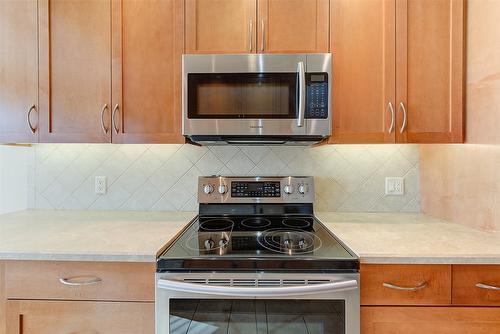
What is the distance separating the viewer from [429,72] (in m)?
1.40

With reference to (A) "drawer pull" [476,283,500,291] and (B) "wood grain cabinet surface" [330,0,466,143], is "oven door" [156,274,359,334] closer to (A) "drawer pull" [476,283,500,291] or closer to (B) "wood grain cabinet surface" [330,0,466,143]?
(A) "drawer pull" [476,283,500,291]

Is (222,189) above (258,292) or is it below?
above

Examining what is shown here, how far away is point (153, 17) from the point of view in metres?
1.43

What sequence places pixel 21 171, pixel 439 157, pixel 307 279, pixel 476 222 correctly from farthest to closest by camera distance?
pixel 21 171 < pixel 439 157 < pixel 476 222 < pixel 307 279

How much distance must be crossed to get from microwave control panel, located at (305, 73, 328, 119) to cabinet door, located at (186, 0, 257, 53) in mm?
331

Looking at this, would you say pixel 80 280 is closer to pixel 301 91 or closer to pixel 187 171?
pixel 187 171

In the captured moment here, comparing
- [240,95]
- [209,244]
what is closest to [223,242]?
[209,244]

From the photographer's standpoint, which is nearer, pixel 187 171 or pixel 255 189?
pixel 255 189

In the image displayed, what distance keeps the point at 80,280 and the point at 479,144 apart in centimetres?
177

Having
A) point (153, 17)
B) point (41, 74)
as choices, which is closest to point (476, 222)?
point (153, 17)

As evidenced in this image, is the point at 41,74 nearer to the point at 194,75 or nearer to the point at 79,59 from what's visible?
the point at 79,59

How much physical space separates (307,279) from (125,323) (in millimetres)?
682

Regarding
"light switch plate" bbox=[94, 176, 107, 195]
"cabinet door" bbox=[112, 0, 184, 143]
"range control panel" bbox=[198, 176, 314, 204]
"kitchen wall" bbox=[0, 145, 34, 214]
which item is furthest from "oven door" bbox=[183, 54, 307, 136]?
"kitchen wall" bbox=[0, 145, 34, 214]

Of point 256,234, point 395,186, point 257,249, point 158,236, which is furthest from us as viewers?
point 395,186
